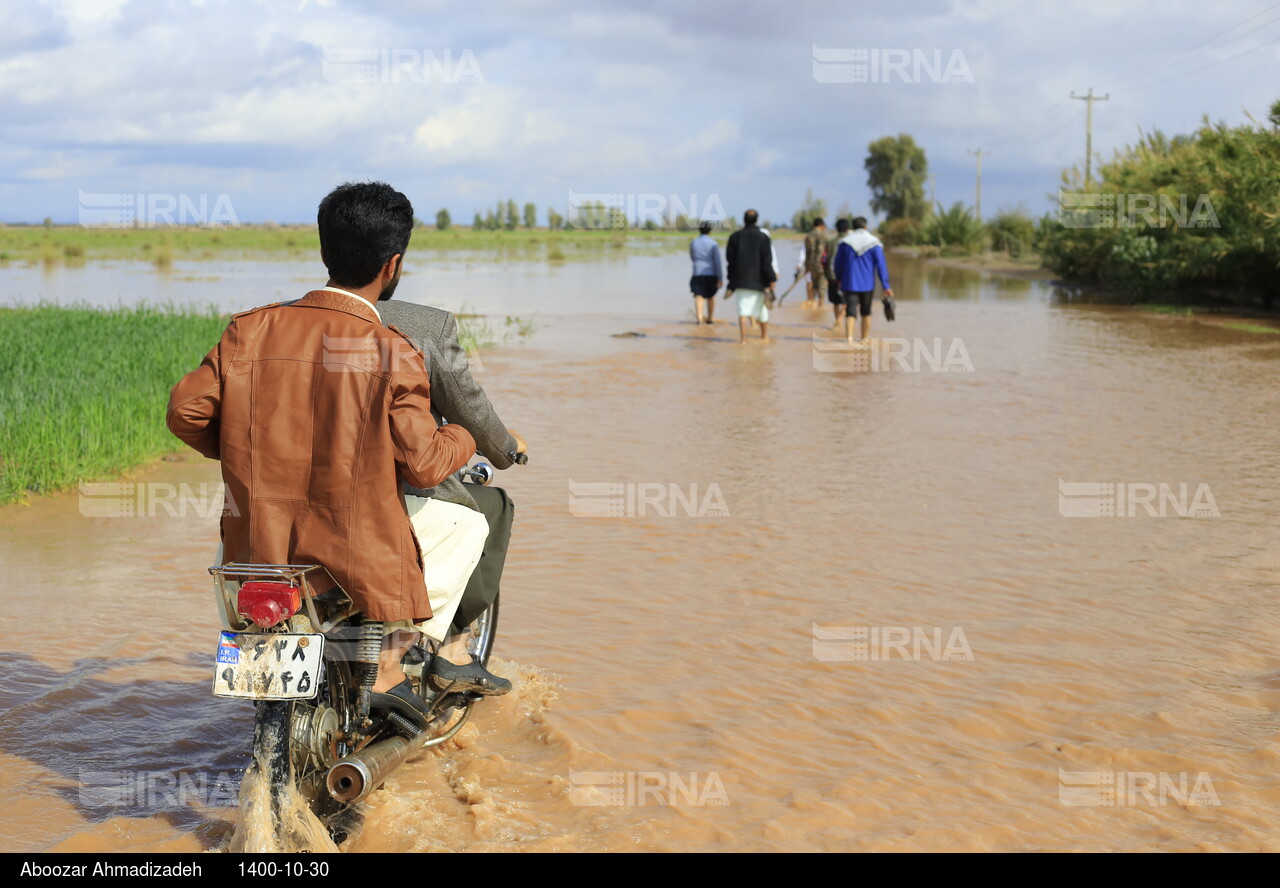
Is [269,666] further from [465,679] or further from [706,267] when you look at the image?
[706,267]

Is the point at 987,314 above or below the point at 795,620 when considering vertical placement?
above

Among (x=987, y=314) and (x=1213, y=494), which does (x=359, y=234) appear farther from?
(x=987, y=314)

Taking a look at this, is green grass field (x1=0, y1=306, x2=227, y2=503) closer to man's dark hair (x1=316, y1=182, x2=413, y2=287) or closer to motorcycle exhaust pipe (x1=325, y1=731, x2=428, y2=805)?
motorcycle exhaust pipe (x1=325, y1=731, x2=428, y2=805)

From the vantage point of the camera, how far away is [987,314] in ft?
79.2

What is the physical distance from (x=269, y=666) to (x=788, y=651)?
9.41 feet

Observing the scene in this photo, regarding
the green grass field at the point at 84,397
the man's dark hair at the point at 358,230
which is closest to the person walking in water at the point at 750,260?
the green grass field at the point at 84,397

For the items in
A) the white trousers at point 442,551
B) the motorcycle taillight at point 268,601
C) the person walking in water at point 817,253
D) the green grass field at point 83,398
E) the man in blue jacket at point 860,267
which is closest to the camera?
the motorcycle taillight at point 268,601

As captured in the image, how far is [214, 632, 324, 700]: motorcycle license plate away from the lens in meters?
3.16

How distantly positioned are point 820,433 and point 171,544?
5827 mm

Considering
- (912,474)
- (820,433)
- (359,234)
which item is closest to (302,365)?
(359,234)

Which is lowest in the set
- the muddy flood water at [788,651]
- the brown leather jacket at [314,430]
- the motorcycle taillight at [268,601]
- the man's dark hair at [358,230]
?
the muddy flood water at [788,651]

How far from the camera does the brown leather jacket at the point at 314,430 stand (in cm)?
323

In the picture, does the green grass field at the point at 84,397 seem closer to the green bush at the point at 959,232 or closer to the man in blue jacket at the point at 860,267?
the man in blue jacket at the point at 860,267

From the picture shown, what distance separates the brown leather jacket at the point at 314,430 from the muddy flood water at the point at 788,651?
1.02 metres
